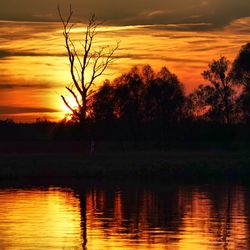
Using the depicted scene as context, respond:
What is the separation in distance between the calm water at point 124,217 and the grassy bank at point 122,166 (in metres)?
7.94

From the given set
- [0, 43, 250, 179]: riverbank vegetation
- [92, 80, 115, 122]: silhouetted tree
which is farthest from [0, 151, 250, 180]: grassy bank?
[92, 80, 115, 122]: silhouetted tree

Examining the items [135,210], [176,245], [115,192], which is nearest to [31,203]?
[135,210]

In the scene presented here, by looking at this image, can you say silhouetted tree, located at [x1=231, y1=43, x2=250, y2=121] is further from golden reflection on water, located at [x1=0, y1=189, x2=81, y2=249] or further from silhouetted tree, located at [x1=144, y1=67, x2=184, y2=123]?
golden reflection on water, located at [x1=0, y1=189, x2=81, y2=249]

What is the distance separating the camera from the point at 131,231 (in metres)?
25.9

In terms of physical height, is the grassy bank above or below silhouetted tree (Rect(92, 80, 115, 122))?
below

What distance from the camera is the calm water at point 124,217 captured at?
23.4 m

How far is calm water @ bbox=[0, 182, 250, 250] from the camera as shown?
76.8 ft

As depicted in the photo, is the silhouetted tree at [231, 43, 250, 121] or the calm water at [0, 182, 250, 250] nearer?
the calm water at [0, 182, 250, 250]

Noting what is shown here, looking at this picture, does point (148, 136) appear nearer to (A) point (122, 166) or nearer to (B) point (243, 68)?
(B) point (243, 68)

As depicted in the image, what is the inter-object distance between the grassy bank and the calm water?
7.94m

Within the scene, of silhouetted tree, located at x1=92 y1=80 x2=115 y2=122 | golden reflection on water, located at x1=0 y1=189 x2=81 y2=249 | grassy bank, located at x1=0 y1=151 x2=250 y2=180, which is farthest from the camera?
silhouetted tree, located at x1=92 y1=80 x2=115 y2=122

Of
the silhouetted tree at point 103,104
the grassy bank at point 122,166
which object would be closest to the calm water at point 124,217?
the grassy bank at point 122,166

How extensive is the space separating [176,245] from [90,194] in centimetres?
1736

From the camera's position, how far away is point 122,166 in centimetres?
5412
